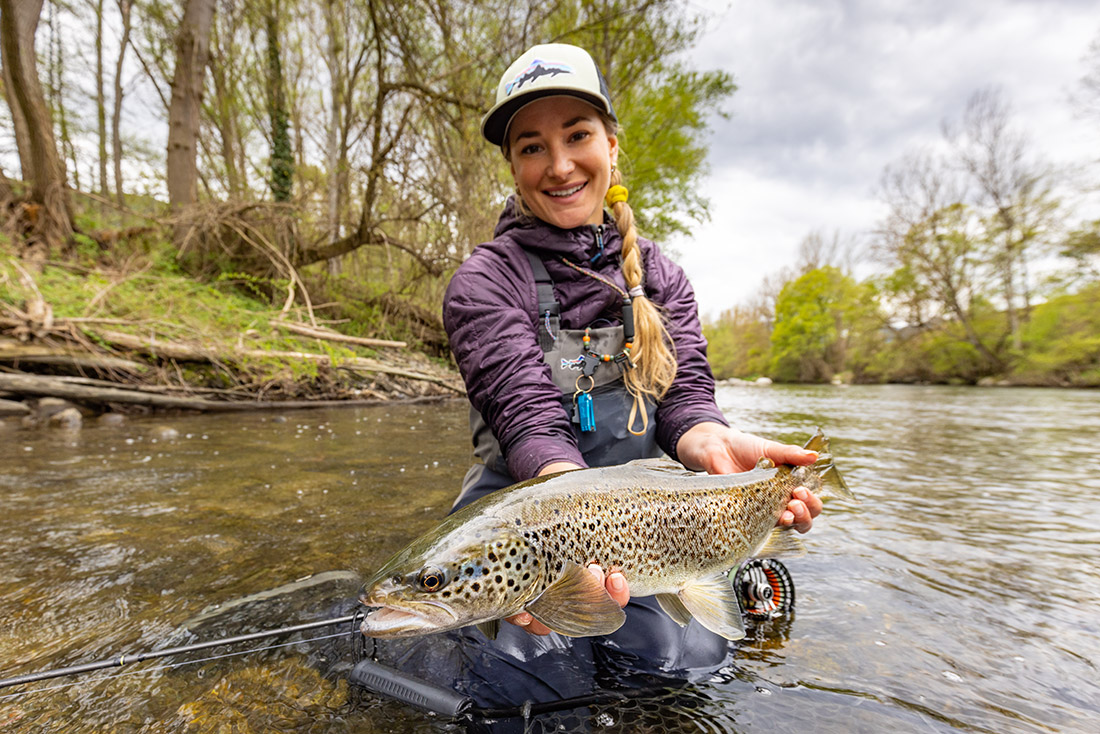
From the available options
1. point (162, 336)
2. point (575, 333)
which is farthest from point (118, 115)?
point (575, 333)

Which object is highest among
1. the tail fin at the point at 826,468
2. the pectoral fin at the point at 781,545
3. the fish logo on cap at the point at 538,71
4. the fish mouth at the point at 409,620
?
the fish logo on cap at the point at 538,71

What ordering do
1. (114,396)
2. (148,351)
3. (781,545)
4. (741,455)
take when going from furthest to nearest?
(148,351) → (114,396) → (741,455) → (781,545)

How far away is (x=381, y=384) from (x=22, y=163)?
8123 mm

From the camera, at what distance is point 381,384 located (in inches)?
444

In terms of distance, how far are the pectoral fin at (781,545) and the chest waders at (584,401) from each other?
77 centimetres

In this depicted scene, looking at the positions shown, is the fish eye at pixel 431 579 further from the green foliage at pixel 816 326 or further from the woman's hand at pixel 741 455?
the green foliage at pixel 816 326

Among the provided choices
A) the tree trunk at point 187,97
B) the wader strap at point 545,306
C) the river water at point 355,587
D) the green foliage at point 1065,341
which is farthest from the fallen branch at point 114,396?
the green foliage at point 1065,341

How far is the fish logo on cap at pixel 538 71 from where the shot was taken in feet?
8.03

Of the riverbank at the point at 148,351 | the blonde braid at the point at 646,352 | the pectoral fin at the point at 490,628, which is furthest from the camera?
the riverbank at the point at 148,351

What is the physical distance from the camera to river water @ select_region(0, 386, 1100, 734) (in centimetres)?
181

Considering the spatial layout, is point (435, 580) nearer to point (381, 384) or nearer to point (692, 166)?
point (381, 384)

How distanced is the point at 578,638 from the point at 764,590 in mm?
998

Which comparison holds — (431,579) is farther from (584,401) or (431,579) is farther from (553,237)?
(553,237)

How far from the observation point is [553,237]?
2.80m
